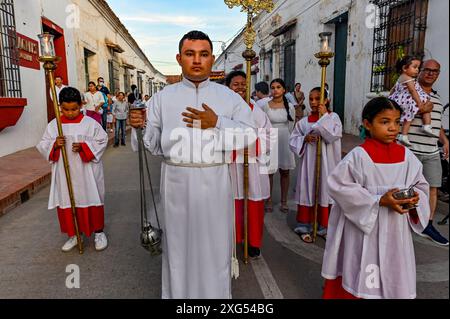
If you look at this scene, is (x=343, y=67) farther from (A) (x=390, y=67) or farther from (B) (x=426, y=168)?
(B) (x=426, y=168)

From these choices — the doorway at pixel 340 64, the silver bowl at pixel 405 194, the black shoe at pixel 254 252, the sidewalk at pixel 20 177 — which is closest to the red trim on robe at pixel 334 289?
the silver bowl at pixel 405 194

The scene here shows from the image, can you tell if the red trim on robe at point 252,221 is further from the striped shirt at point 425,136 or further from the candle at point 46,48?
the candle at point 46,48

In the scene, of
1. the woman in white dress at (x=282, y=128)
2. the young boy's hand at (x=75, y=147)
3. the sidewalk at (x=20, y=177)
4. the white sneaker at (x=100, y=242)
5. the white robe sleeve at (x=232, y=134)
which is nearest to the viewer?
the white robe sleeve at (x=232, y=134)

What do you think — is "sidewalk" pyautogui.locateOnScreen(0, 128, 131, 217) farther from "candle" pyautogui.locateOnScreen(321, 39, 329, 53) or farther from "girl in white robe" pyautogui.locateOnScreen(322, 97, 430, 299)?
"girl in white robe" pyautogui.locateOnScreen(322, 97, 430, 299)

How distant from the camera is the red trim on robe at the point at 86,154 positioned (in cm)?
338

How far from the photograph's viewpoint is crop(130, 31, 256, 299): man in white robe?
214 cm

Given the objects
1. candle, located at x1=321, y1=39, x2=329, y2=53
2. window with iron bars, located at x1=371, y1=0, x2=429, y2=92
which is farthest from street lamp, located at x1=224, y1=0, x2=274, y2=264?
window with iron bars, located at x1=371, y1=0, x2=429, y2=92

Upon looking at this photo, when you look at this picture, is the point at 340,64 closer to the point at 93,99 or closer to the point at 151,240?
the point at 93,99

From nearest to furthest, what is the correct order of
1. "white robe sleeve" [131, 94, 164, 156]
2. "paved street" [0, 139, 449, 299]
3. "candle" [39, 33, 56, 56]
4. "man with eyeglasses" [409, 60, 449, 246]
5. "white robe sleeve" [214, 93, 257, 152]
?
"white robe sleeve" [214, 93, 257, 152]
"white robe sleeve" [131, 94, 164, 156]
"paved street" [0, 139, 449, 299]
"candle" [39, 33, 56, 56]
"man with eyeglasses" [409, 60, 449, 246]

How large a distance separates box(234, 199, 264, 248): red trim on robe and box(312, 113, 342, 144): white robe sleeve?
913 mm

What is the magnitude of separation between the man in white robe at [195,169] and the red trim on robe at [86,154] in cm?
132
